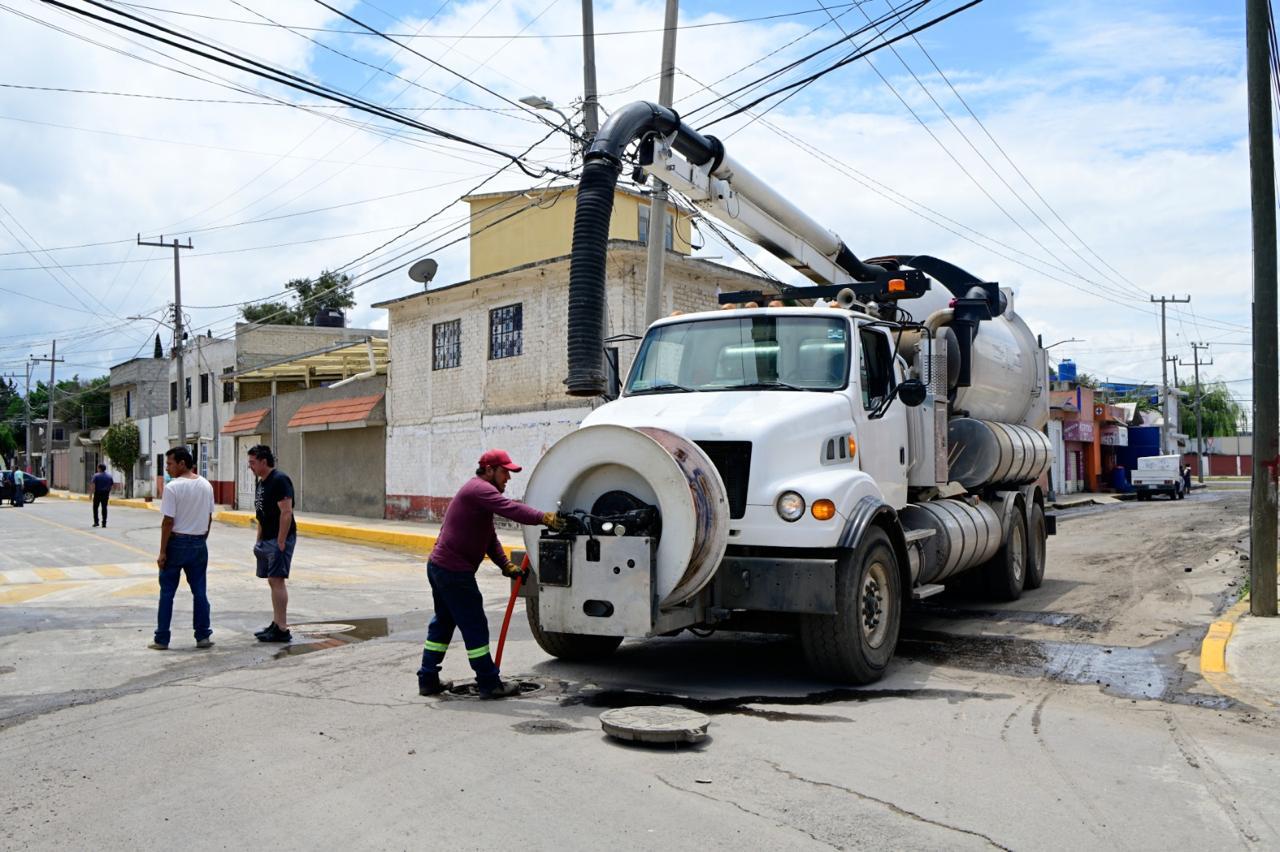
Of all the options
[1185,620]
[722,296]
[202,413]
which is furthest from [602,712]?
[202,413]

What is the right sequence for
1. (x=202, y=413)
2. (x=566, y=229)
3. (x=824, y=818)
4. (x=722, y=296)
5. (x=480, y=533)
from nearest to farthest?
(x=824, y=818) < (x=480, y=533) < (x=722, y=296) < (x=566, y=229) < (x=202, y=413)

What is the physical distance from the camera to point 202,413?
43.3m

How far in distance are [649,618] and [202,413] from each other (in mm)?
41194

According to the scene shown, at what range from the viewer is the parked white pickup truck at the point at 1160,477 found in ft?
136

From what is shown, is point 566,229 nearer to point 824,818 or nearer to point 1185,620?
point 1185,620

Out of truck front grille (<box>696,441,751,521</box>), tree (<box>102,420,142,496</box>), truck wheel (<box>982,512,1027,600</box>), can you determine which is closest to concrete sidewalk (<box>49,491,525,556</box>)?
truck wheel (<box>982,512,1027,600</box>)

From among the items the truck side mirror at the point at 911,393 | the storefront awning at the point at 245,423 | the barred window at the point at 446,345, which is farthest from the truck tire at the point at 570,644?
the storefront awning at the point at 245,423

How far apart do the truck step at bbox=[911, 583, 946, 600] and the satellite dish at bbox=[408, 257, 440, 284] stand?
21.7 m

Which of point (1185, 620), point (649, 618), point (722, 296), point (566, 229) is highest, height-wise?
point (566, 229)

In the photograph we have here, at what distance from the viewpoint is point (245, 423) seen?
1405 inches

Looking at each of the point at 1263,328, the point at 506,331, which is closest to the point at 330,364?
the point at 506,331

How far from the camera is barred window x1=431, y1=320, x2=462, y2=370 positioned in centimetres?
2498

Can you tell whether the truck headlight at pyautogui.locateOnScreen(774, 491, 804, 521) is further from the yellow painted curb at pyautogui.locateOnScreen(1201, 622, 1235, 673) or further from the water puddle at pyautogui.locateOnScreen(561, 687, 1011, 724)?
the yellow painted curb at pyautogui.locateOnScreen(1201, 622, 1235, 673)

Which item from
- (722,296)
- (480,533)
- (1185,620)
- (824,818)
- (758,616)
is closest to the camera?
(824,818)
